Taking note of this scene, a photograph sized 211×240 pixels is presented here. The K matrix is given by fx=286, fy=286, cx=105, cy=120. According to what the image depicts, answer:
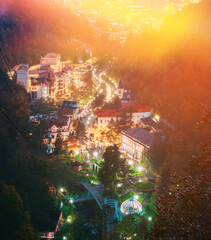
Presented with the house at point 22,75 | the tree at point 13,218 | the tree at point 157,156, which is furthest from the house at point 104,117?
the tree at point 13,218

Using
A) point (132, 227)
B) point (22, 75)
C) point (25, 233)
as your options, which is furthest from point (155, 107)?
point (25, 233)

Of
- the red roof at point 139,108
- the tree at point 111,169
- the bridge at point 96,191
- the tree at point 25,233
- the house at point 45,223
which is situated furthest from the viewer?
the red roof at point 139,108

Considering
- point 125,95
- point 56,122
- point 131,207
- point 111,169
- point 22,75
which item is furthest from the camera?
point 125,95

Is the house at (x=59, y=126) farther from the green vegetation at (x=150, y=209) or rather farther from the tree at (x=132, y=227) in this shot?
the tree at (x=132, y=227)

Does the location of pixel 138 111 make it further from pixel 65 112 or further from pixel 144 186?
pixel 144 186

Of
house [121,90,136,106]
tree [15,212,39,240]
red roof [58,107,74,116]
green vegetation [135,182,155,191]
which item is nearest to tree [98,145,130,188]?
green vegetation [135,182,155,191]

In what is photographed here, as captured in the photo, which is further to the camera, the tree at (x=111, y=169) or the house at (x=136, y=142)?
the house at (x=136, y=142)

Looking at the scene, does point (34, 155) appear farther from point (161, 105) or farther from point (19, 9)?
point (19, 9)
